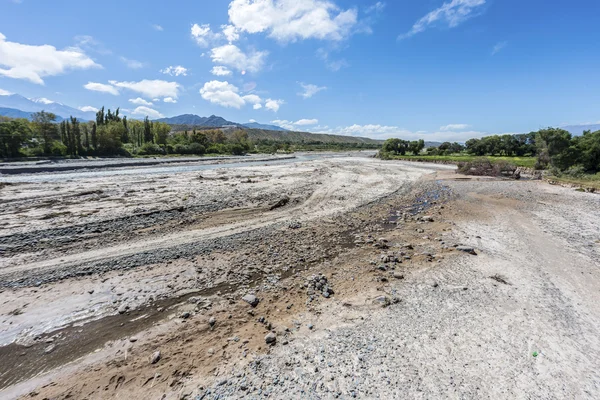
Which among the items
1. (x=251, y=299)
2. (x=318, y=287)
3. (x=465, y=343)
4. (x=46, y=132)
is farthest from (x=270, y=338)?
(x=46, y=132)

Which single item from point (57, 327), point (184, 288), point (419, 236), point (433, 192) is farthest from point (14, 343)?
point (433, 192)

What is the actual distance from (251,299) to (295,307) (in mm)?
1168

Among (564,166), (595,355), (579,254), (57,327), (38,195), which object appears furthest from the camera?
(564,166)

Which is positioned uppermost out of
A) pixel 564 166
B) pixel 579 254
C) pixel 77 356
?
pixel 564 166

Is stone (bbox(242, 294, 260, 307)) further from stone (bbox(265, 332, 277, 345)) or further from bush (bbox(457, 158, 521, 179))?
bush (bbox(457, 158, 521, 179))

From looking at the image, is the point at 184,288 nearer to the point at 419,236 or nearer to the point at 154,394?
the point at 154,394

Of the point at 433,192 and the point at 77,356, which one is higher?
the point at 433,192

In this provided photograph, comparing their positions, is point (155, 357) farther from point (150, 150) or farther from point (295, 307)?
point (150, 150)

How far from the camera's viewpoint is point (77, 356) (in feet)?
15.9

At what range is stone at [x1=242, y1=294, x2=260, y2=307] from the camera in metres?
6.33

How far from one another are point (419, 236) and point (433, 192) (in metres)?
13.8

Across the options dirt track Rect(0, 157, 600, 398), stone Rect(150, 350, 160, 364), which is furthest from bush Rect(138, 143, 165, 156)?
stone Rect(150, 350, 160, 364)

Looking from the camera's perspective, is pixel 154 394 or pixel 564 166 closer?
pixel 154 394

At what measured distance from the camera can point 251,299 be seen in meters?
6.40
